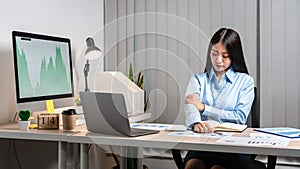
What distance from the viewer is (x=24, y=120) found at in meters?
2.41

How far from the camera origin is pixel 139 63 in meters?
3.99

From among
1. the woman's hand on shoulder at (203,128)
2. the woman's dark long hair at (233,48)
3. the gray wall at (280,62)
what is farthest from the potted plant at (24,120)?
the gray wall at (280,62)

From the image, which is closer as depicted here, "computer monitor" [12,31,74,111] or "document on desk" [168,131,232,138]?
"document on desk" [168,131,232,138]

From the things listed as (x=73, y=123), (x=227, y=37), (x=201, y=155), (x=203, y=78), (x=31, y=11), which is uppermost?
(x=31, y=11)

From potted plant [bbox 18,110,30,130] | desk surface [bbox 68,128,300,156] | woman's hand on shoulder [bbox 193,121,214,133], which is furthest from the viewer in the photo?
potted plant [bbox 18,110,30,130]

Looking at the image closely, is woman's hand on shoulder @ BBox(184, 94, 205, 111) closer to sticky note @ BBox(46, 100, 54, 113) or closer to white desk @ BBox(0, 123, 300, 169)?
white desk @ BBox(0, 123, 300, 169)

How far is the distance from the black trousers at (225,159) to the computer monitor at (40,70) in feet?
3.12

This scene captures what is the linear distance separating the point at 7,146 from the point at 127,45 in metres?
1.60

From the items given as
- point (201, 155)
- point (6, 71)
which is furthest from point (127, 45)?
point (201, 155)

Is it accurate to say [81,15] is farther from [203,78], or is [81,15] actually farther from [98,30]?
[203,78]

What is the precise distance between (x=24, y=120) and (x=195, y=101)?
95 cm

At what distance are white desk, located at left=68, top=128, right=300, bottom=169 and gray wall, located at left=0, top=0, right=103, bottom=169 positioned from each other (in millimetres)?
769

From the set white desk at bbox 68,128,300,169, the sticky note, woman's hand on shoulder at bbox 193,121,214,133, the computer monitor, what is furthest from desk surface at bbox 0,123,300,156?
the sticky note

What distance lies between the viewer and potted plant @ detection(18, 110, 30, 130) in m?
2.40
